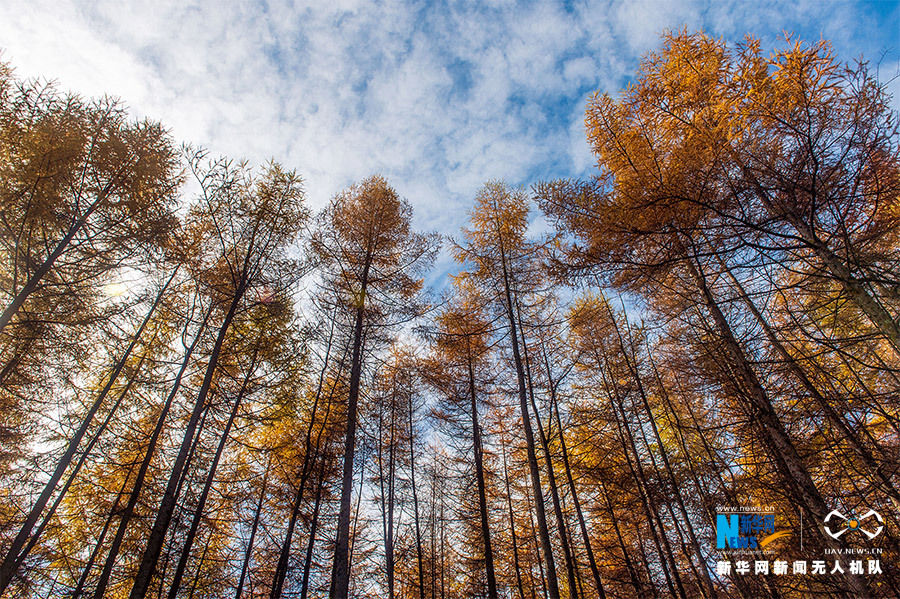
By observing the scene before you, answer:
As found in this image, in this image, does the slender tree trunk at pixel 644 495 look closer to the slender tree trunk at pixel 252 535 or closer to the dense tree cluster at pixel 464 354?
the dense tree cluster at pixel 464 354

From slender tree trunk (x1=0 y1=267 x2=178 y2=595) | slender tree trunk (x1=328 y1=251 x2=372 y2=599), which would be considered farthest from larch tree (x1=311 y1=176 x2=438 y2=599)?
slender tree trunk (x1=0 y1=267 x2=178 y2=595)

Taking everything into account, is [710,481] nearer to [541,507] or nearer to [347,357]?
[541,507]

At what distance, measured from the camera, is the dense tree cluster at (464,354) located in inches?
155

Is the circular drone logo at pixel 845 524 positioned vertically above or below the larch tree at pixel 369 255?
below

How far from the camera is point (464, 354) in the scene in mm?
10547

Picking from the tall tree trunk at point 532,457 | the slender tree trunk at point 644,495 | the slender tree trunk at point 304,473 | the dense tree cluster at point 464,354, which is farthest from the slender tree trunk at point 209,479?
the slender tree trunk at point 644,495

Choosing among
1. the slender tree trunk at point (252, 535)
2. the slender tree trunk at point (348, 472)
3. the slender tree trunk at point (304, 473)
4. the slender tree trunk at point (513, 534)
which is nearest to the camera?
the slender tree trunk at point (348, 472)

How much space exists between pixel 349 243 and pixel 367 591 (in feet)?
42.5

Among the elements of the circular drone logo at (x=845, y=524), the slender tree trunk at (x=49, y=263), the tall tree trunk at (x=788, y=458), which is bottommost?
the circular drone logo at (x=845, y=524)

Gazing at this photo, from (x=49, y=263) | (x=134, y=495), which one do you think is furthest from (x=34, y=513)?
(x=49, y=263)

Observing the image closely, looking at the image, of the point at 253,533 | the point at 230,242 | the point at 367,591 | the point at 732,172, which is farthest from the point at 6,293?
the point at 367,591

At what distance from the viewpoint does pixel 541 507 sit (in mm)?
6125

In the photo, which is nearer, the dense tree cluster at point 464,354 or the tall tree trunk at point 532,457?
the dense tree cluster at point 464,354

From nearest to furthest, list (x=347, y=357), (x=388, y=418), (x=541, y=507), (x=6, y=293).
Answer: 1. (x=541, y=507)
2. (x=6, y=293)
3. (x=347, y=357)
4. (x=388, y=418)
